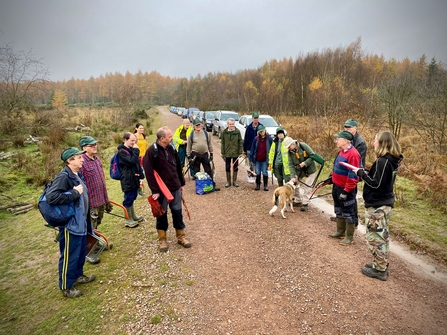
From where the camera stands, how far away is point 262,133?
281 inches

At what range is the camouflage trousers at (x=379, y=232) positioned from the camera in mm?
3455

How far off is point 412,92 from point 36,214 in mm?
14976

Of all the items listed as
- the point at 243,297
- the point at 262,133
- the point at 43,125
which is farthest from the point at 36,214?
the point at 43,125

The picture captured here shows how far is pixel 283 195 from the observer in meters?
5.67

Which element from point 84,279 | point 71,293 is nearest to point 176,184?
point 84,279

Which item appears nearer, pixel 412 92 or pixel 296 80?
pixel 412 92

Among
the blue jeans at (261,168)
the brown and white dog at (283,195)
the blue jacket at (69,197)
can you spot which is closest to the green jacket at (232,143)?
the blue jeans at (261,168)

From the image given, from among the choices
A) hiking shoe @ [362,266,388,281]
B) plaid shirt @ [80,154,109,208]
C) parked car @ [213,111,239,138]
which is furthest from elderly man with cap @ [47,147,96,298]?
parked car @ [213,111,239,138]

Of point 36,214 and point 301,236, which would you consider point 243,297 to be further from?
point 36,214

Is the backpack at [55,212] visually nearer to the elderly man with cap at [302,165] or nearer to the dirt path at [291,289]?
the dirt path at [291,289]

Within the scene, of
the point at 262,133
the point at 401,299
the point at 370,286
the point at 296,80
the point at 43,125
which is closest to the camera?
the point at 401,299

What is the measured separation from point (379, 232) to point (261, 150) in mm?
4148

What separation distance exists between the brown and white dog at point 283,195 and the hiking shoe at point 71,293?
4.01 meters

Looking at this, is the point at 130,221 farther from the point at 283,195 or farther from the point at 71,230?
the point at 283,195
